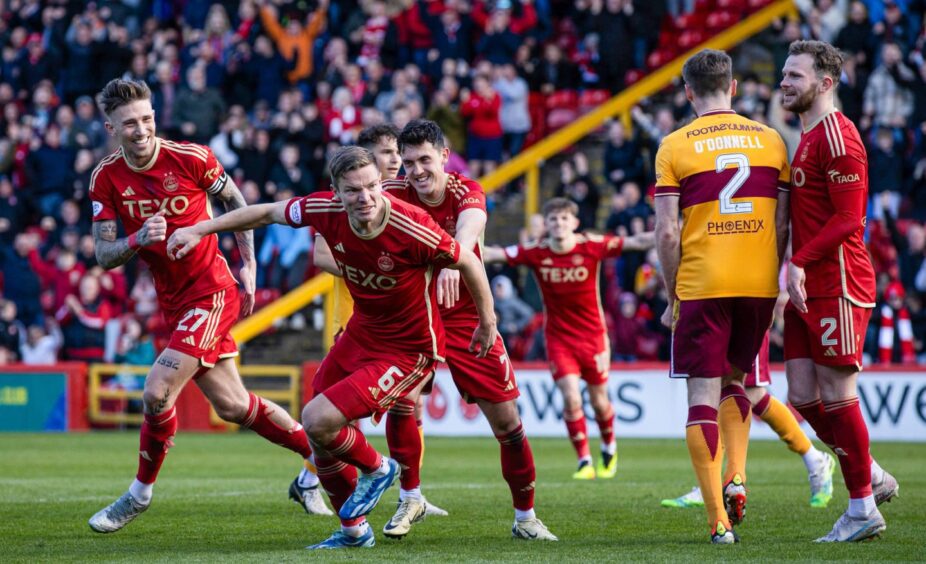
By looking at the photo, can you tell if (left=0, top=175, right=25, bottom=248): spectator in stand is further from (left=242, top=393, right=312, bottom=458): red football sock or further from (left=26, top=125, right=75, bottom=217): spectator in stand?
(left=242, top=393, right=312, bottom=458): red football sock

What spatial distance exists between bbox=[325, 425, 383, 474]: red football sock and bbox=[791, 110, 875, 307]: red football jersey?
247 cm

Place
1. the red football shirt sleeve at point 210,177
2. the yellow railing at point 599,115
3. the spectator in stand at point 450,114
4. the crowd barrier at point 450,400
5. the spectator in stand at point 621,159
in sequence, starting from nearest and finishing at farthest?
the red football shirt sleeve at point 210,177 → the crowd barrier at point 450,400 → the spectator in stand at point 621,159 → the spectator in stand at point 450,114 → the yellow railing at point 599,115

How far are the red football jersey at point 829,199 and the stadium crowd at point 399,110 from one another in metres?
10.7

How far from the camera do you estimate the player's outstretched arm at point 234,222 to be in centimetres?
749

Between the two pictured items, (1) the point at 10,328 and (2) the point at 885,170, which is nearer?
(2) the point at 885,170

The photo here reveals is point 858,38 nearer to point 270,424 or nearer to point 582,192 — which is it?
point 582,192

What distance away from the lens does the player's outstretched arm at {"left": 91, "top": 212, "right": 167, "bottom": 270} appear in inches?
308

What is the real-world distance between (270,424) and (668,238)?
3019 mm

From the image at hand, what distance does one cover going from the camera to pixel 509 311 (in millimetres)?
20094

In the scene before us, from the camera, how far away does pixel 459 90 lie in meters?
23.0

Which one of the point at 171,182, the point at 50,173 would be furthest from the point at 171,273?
the point at 50,173

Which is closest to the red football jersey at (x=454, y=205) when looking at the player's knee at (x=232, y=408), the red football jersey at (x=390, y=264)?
the red football jersey at (x=390, y=264)

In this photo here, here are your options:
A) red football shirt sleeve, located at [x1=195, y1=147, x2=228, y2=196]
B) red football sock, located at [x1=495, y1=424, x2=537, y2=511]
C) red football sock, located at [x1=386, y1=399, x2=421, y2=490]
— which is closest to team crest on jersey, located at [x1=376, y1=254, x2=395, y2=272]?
red football sock, located at [x1=495, y1=424, x2=537, y2=511]

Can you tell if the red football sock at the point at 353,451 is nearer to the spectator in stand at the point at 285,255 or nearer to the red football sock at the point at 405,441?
the red football sock at the point at 405,441
